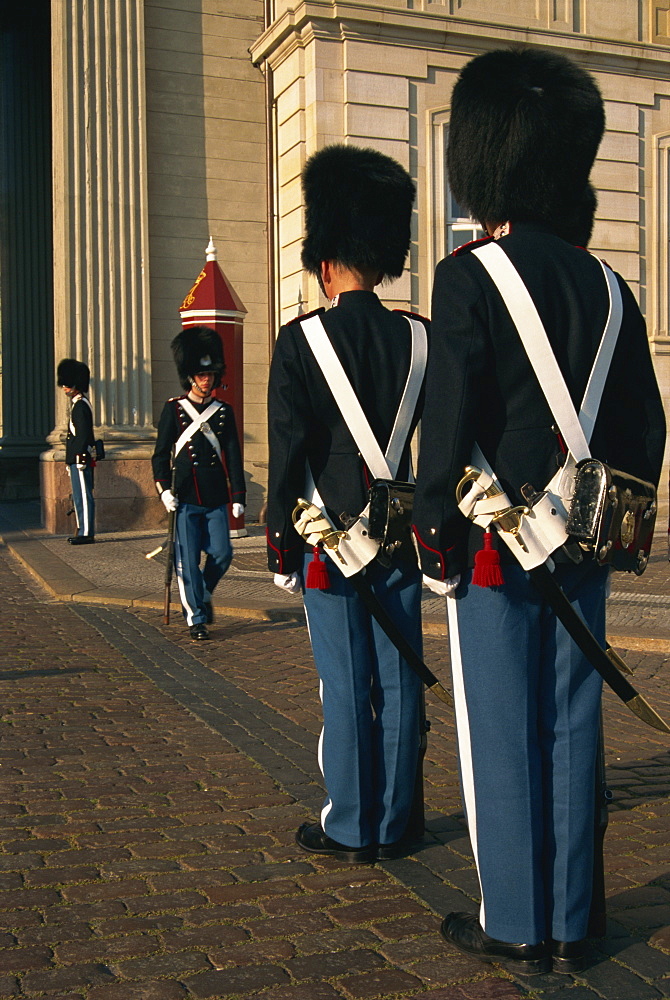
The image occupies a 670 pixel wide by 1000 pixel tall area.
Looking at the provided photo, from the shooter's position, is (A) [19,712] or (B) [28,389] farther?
(B) [28,389]

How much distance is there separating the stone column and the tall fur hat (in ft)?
22.2

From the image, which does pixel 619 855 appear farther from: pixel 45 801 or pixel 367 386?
pixel 45 801

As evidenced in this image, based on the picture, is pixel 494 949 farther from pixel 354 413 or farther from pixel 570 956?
pixel 354 413

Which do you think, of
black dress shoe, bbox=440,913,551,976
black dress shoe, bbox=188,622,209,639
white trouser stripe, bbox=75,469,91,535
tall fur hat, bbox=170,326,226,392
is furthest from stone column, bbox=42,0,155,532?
black dress shoe, bbox=440,913,551,976

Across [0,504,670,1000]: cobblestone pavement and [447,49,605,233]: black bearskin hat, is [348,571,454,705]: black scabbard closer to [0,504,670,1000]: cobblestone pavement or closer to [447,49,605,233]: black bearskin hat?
[0,504,670,1000]: cobblestone pavement

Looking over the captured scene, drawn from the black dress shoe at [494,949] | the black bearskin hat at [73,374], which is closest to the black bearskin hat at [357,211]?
the black dress shoe at [494,949]

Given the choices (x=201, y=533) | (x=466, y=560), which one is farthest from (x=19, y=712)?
(x=466, y=560)

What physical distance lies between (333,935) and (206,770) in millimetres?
1626

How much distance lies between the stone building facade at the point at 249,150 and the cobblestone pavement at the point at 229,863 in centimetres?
894

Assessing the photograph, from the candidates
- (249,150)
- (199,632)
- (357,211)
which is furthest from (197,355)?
(249,150)

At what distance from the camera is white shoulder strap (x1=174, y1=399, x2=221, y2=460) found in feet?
25.2

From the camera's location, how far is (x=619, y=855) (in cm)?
361

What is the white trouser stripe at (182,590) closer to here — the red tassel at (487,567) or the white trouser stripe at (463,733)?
the white trouser stripe at (463,733)

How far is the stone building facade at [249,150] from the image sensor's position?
1440 centimetres
